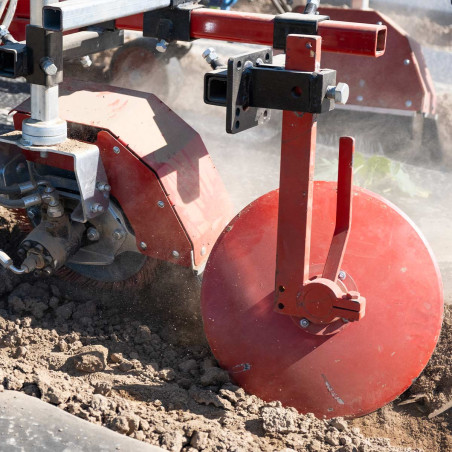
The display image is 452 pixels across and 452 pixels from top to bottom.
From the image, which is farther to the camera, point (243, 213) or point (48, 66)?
point (243, 213)

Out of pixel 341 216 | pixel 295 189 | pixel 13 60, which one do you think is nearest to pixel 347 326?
pixel 341 216

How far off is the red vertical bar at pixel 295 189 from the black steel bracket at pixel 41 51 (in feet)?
2.38

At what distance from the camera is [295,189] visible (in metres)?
2.38

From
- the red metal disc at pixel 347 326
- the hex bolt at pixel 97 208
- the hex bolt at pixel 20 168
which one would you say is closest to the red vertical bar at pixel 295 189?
the red metal disc at pixel 347 326

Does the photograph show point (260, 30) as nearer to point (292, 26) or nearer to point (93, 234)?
point (292, 26)

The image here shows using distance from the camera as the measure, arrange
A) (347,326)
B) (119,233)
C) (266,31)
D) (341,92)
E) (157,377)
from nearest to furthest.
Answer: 1. (341,92)
2. (347,326)
3. (157,377)
4. (266,31)
5. (119,233)

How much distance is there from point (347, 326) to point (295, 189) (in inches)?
18.7

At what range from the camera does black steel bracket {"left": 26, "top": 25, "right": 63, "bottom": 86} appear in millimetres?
2441

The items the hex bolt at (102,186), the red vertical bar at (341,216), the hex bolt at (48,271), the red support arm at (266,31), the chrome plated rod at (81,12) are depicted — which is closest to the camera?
the chrome plated rod at (81,12)

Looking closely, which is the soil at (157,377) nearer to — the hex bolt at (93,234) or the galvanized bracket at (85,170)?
the hex bolt at (93,234)

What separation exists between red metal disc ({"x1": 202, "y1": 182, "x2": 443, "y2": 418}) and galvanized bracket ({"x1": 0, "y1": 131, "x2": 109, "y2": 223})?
0.52m

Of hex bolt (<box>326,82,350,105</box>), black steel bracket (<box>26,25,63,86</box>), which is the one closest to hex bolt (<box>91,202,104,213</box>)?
black steel bracket (<box>26,25,63,86</box>)

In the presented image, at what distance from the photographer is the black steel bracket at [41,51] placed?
8.01 ft

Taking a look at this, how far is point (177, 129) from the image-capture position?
2.97 m
